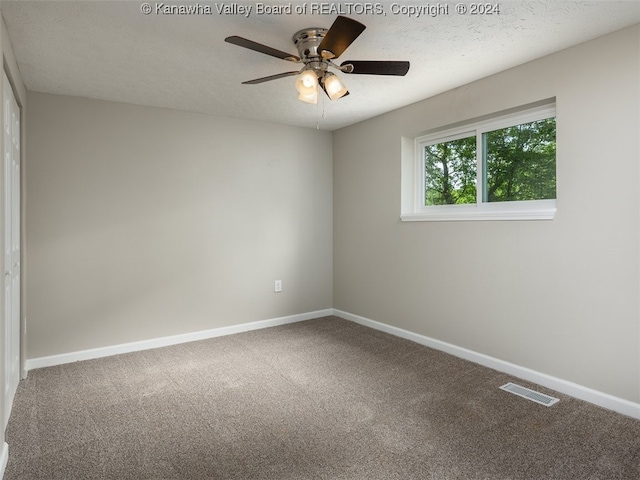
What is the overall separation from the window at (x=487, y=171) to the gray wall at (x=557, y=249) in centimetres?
13

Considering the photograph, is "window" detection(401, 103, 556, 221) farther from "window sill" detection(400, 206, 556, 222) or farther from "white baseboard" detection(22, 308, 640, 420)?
"white baseboard" detection(22, 308, 640, 420)

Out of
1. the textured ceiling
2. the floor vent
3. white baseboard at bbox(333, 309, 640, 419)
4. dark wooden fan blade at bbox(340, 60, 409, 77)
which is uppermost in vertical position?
the textured ceiling

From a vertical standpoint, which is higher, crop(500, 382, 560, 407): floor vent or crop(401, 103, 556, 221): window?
crop(401, 103, 556, 221): window

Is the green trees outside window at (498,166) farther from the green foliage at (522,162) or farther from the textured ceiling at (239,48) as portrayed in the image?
the textured ceiling at (239,48)

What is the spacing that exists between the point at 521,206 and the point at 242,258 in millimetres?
2580

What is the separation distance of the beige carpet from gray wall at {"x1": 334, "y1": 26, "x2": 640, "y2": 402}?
310 mm

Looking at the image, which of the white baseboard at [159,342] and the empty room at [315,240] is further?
the white baseboard at [159,342]

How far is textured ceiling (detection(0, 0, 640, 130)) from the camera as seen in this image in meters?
2.03

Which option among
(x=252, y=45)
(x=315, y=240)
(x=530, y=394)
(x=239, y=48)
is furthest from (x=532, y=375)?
(x=239, y=48)

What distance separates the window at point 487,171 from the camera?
2777 mm

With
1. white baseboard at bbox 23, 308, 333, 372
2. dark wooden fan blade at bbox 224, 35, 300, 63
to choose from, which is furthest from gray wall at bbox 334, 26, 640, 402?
dark wooden fan blade at bbox 224, 35, 300, 63

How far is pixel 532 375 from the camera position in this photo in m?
2.73

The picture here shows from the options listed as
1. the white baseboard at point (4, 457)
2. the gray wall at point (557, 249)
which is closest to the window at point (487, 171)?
the gray wall at point (557, 249)

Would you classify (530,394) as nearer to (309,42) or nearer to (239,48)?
(309,42)
